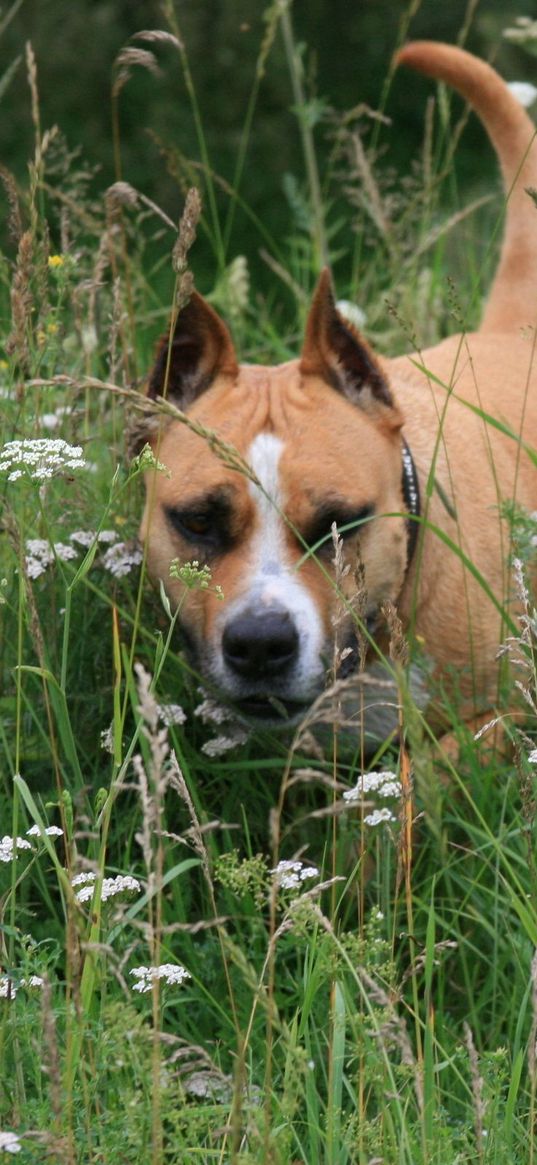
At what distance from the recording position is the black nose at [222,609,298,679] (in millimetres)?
3012

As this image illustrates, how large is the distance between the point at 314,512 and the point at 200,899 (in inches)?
30.5

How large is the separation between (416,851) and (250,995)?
543 mm

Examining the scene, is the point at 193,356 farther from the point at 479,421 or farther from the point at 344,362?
the point at 479,421

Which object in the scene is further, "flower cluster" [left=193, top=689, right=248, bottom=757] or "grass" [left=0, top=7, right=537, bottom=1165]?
"flower cluster" [left=193, top=689, right=248, bottom=757]

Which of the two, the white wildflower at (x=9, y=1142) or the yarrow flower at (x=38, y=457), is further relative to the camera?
the yarrow flower at (x=38, y=457)

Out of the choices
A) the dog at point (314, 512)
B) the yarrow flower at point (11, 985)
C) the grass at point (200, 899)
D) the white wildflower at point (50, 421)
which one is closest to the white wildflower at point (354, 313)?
the grass at point (200, 899)

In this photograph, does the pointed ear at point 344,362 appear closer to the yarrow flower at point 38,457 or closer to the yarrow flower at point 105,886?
the yarrow flower at point 38,457

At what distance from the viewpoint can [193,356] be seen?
3510 mm

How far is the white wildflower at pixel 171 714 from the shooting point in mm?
3072

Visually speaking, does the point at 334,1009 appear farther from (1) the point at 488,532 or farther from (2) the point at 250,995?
(1) the point at 488,532

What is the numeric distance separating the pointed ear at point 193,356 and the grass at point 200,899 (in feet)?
0.35

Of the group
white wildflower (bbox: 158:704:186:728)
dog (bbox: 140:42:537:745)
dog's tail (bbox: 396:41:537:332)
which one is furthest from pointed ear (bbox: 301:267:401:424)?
dog's tail (bbox: 396:41:537:332)

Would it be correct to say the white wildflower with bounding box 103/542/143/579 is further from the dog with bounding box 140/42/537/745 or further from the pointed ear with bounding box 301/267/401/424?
the pointed ear with bounding box 301/267/401/424

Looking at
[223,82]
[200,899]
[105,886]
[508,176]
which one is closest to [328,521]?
[200,899]
